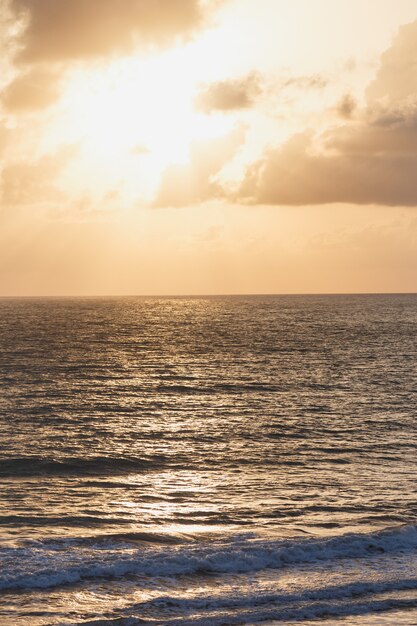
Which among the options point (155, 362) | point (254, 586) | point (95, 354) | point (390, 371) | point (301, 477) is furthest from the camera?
point (95, 354)

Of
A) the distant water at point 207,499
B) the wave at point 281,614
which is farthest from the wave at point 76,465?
the wave at point 281,614

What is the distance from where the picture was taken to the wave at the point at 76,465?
31859 mm

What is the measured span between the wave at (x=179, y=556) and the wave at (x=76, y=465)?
10857 mm

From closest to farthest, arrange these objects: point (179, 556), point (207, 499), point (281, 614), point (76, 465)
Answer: point (281, 614) < point (179, 556) < point (207, 499) < point (76, 465)

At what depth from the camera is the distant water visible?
17359 mm

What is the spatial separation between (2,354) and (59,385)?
25455mm

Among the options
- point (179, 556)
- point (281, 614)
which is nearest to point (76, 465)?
point (179, 556)

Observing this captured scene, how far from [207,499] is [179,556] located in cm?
706

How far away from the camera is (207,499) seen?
27203mm

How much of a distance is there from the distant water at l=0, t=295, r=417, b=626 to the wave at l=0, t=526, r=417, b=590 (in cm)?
6

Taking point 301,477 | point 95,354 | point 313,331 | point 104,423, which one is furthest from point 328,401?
point 313,331

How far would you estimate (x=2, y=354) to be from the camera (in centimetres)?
8169

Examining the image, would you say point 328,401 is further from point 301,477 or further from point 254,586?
point 254,586

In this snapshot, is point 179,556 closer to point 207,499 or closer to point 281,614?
point 281,614
